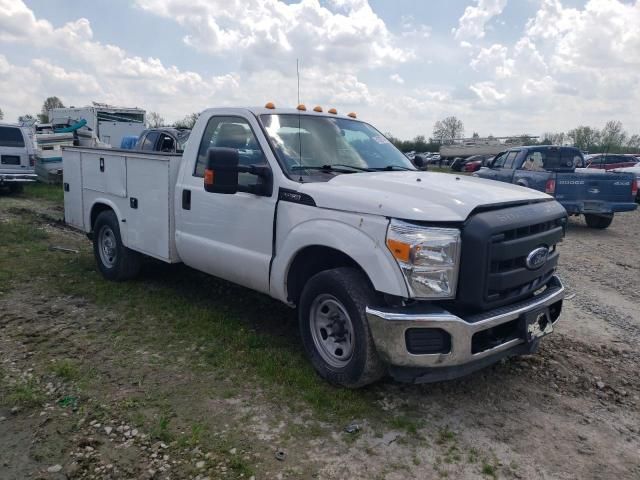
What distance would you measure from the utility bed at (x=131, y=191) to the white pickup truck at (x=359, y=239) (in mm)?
29

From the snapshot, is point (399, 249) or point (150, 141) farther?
point (150, 141)

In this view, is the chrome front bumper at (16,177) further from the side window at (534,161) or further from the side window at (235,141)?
the side window at (534,161)

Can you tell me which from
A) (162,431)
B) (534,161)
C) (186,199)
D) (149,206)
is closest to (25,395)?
(162,431)

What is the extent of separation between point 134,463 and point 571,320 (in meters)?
4.42

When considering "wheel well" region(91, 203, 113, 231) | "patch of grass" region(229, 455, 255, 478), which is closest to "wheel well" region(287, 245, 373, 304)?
"patch of grass" region(229, 455, 255, 478)

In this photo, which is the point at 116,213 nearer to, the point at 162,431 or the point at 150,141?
the point at 162,431

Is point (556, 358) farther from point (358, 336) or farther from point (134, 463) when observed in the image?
point (134, 463)

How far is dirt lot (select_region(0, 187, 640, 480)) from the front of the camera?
3.05 metres

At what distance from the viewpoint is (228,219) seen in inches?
183

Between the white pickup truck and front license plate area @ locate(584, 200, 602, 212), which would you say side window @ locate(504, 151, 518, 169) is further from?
the white pickup truck

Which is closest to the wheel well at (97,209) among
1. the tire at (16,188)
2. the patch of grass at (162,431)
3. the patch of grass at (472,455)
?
the patch of grass at (162,431)

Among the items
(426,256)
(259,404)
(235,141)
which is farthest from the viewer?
(235,141)

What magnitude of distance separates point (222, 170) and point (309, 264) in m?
0.97

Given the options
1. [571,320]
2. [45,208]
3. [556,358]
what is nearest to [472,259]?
[556,358]
